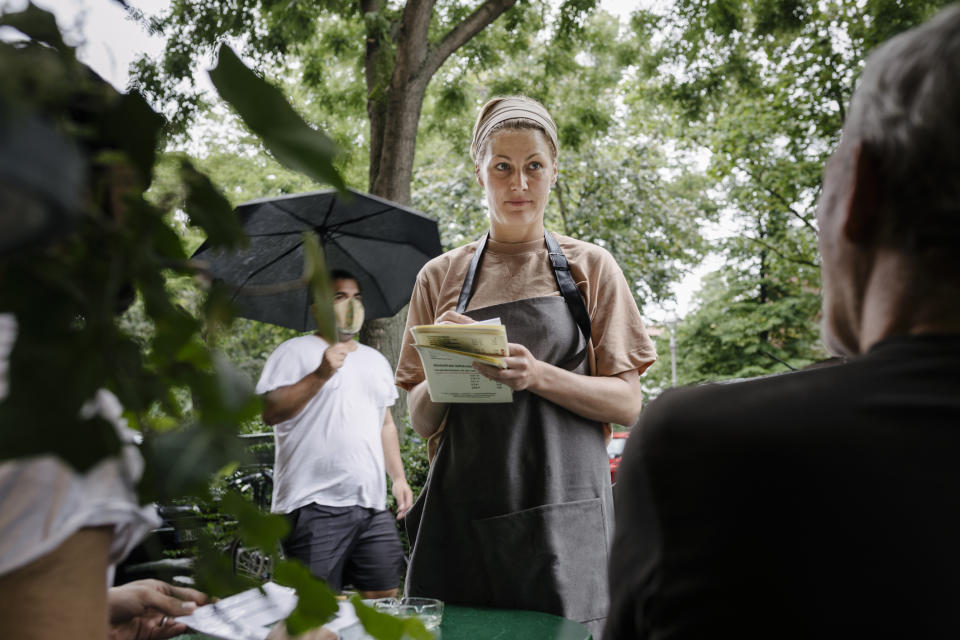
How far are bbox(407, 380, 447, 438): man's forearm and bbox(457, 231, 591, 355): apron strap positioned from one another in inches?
11.1

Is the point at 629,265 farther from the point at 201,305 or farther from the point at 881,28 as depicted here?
the point at 201,305

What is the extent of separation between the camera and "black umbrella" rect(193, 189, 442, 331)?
4199 millimetres

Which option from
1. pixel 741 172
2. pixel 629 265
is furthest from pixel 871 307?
pixel 741 172

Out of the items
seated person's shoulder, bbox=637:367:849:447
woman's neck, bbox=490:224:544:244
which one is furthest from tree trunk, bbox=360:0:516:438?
seated person's shoulder, bbox=637:367:849:447

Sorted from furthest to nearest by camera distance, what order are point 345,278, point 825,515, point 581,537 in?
point 345,278
point 581,537
point 825,515

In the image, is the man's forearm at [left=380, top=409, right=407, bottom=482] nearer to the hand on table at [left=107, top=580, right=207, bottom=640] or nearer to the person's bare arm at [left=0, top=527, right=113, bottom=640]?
the hand on table at [left=107, top=580, right=207, bottom=640]

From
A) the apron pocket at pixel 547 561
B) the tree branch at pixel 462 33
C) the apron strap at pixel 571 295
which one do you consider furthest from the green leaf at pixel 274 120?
the tree branch at pixel 462 33

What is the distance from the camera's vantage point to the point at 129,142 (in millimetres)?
508

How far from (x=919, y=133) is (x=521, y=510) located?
149cm

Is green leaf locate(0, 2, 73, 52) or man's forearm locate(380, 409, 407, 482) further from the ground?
green leaf locate(0, 2, 73, 52)

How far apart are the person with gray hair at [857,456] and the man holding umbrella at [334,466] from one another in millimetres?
2811

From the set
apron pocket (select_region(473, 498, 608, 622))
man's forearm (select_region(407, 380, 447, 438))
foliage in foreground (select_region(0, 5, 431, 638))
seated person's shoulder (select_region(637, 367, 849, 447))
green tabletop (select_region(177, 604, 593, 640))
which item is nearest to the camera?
foliage in foreground (select_region(0, 5, 431, 638))

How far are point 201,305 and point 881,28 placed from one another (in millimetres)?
9843

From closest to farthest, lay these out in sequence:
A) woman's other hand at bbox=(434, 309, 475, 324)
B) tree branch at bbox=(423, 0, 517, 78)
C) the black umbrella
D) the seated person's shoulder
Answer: the seated person's shoulder < woman's other hand at bbox=(434, 309, 475, 324) < the black umbrella < tree branch at bbox=(423, 0, 517, 78)
